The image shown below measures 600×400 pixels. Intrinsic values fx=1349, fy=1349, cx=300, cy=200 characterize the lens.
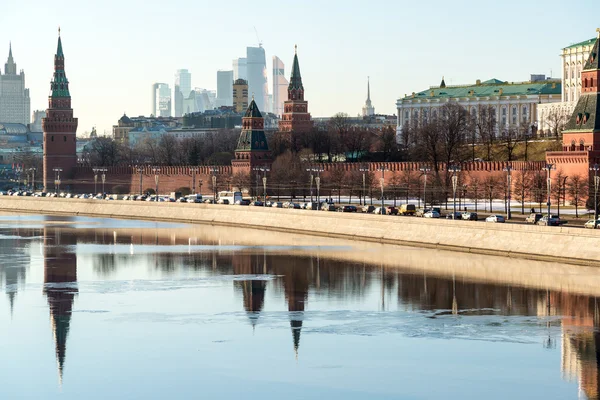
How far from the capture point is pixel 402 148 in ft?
399

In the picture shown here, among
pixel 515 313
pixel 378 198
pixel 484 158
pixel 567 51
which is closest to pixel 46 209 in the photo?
pixel 378 198

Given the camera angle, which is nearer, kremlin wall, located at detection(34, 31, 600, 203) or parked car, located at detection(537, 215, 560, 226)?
parked car, located at detection(537, 215, 560, 226)

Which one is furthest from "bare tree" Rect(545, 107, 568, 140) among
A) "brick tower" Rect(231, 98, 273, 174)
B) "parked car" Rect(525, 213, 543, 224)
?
"parked car" Rect(525, 213, 543, 224)

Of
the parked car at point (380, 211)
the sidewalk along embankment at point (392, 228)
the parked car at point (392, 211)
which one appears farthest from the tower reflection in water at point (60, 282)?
the parked car at point (392, 211)

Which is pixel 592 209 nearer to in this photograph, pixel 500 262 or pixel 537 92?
pixel 500 262

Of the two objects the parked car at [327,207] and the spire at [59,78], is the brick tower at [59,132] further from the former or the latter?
the parked car at [327,207]

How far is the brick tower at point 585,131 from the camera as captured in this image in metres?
75.6

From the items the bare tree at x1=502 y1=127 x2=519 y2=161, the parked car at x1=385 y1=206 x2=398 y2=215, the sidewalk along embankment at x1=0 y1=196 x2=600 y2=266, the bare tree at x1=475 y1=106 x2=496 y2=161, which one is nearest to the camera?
the sidewalk along embankment at x1=0 y1=196 x2=600 y2=266

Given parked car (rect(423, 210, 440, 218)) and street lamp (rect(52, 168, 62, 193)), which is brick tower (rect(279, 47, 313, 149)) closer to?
street lamp (rect(52, 168, 62, 193))

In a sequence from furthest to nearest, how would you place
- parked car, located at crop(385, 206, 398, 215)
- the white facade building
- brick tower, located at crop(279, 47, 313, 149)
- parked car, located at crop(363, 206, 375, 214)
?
1. brick tower, located at crop(279, 47, 313, 149)
2. the white facade building
3. parked car, located at crop(363, 206, 375, 214)
4. parked car, located at crop(385, 206, 398, 215)

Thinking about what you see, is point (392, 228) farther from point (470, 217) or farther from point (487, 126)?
point (487, 126)

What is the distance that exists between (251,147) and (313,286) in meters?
64.2

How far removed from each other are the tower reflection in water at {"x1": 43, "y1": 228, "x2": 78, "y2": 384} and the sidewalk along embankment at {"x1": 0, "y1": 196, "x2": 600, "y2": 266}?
11164 millimetres

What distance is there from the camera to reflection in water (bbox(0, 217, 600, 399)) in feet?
125
